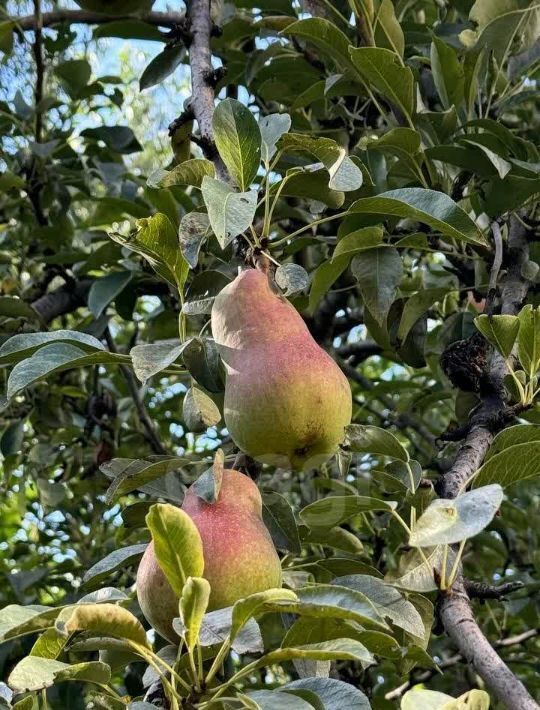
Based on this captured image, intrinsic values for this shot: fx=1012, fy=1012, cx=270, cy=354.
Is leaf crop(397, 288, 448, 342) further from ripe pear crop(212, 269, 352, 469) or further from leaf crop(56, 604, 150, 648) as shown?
leaf crop(56, 604, 150, 648)

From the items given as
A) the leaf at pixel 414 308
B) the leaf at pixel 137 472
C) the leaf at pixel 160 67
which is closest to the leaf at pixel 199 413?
the leaf at pixel 137 472

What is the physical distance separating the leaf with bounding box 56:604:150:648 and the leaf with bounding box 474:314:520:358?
499 mm

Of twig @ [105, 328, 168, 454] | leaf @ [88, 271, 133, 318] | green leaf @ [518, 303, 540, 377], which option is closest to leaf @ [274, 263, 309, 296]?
green leaf @ [518, 303, 540, 377]

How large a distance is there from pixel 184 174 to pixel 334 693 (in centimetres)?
55

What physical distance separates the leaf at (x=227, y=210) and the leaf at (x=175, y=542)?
0.80 feet

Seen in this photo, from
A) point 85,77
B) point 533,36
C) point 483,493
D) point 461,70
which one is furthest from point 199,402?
point 85,77

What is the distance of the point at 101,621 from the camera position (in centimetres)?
74

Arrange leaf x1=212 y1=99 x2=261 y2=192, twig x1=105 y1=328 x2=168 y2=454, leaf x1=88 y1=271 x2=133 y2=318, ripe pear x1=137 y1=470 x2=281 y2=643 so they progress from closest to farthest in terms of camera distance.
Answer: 1. ripe pear x1=137 y1=470 x2=281 y2=643
2. leaf x1=212 y1=99 x2=261 y2=192
3. leaf x1=88 y1=271 x2=133 y2=318
4. twig x1=105 y1=328 x2=168 y2=454

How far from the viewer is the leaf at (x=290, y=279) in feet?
3.34

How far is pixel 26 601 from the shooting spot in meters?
2.04

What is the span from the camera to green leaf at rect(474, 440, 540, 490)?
37.7 inches

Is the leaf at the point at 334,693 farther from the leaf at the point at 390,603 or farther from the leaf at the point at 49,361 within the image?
the leaf at the point at 49,361

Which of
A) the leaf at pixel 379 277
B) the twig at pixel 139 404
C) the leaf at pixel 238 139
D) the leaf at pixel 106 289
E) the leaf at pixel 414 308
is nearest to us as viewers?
the leaf at pixel 238 139

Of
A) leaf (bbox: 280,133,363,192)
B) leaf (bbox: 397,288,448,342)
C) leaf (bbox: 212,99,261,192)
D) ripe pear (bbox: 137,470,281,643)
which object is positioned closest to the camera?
ripe pear (bbox: 137,470,281,643)
